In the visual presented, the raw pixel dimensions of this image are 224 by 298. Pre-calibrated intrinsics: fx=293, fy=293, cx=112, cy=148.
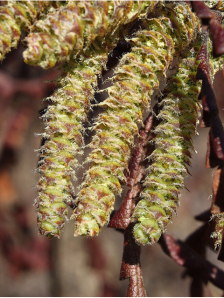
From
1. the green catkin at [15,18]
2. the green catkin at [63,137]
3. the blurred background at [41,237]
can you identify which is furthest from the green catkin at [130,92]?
the blurred background at [41,237]

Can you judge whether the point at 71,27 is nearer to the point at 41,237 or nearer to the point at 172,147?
the point at 172,147

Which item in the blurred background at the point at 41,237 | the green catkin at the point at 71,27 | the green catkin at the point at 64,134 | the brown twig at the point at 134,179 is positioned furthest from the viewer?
the blurred background at the point at 41,237

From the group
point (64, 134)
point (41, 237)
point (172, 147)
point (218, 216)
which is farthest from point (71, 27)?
point (41, 237)

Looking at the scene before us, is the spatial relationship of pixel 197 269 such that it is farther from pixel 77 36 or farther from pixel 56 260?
pixel 56 260

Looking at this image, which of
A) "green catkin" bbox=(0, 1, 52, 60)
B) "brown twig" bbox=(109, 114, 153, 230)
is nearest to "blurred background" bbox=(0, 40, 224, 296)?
"brown twig" bbox=(109, 114, 153, 230)

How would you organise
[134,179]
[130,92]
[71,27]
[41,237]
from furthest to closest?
1. [41,237]
2. [134,179]
3. [130,92]
4. [71,27]

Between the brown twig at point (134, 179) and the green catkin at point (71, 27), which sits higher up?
the green catkin at point (71, 27)

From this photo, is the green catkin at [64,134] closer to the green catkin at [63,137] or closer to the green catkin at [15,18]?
the green catkin at [63,137]
